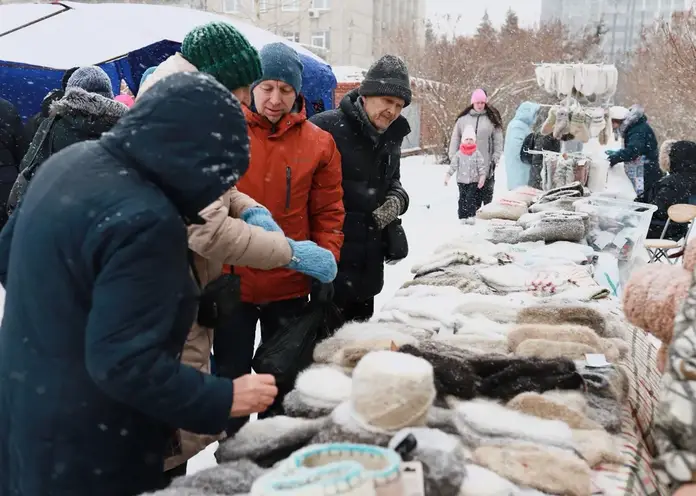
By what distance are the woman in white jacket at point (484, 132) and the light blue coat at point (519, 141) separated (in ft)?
2.09

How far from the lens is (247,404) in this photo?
136cm

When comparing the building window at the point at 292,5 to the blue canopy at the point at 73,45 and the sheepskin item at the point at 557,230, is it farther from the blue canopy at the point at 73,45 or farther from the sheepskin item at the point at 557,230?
the sheepskin item at the point at 557,230

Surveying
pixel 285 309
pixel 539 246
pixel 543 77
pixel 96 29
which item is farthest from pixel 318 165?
pixel 543 77

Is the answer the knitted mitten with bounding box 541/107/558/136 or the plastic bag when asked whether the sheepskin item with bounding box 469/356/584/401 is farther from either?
the knitted mitten with bounding box 541/107/558/136

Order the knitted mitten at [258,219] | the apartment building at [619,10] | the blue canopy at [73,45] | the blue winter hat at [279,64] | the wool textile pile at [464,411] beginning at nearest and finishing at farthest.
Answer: the wool textile pile at [464,411]
the knitted mitten at [258,219]
the blue winter hat at [279,64]
the blue canopy at [73,45]
the apartment building at [619,10]

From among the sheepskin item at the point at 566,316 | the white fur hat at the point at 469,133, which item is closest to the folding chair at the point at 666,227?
the white fur hat at the point at 469,133

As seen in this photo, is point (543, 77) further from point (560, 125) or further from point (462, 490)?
point (462, 490)

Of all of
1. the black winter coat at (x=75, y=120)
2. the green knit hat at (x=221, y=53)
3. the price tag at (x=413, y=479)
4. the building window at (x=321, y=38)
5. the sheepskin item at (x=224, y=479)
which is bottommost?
the sheepskin item at (x=224, y=479)

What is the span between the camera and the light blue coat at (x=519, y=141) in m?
8.33

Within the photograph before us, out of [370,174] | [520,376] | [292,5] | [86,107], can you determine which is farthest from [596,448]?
[292,5]

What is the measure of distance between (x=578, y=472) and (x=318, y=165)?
156 cm

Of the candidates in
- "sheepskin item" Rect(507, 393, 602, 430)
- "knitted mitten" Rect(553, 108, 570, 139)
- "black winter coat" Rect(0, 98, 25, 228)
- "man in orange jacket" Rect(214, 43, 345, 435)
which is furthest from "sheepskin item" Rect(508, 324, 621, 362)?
"knitted mitten" Rect(553, 108, 570, 139)

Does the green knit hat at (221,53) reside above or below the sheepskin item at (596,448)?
above

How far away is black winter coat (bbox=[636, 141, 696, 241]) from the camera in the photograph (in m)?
5.68
